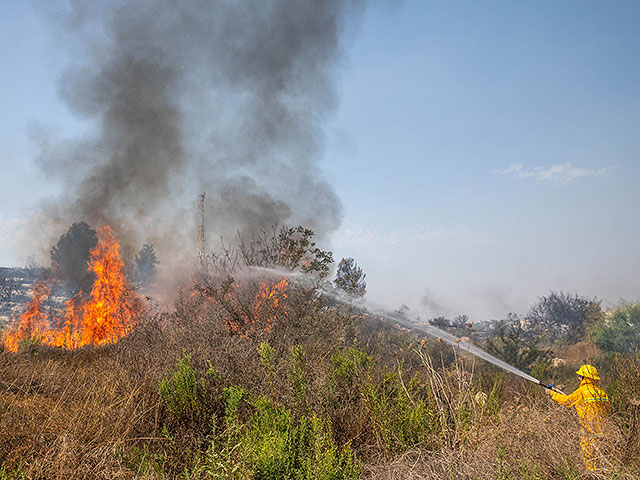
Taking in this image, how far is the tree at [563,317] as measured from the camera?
82.9ft

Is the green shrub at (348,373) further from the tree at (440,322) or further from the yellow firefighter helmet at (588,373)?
the tree at (440,322)

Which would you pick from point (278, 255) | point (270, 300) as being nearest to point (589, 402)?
point (270, 300)

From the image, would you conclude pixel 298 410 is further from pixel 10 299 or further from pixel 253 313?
pixel 10 299

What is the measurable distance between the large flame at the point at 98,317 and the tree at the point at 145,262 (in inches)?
563

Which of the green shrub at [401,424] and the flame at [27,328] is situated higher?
the green shrub at [401,424]

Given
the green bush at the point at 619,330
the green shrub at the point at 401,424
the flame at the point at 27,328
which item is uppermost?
the green bush at the point at 619,330

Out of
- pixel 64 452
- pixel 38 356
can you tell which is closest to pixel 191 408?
pixel 64 452

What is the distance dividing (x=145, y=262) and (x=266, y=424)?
28.2 m

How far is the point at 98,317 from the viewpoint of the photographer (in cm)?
1189

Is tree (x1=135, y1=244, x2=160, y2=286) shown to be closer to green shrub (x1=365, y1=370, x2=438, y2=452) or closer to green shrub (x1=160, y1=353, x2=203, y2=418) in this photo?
green shrub (x1=160, y1=353, x2=203, y2=418)

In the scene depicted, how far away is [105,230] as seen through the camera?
17016 mm

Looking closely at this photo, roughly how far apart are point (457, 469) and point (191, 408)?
2964 mm

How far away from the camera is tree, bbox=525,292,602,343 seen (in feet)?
82.9

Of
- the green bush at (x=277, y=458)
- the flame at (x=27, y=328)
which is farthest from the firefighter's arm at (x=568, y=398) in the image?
the flame at (x=27, y=328)
